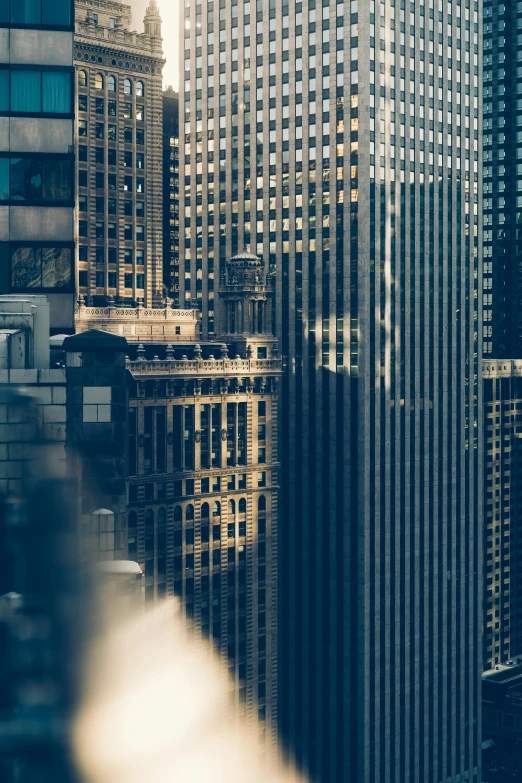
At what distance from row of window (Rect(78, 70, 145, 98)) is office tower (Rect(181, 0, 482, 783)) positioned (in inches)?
656

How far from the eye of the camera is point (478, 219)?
19950 cm

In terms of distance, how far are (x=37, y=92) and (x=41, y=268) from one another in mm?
5537

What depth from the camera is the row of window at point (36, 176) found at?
4338 centimetres

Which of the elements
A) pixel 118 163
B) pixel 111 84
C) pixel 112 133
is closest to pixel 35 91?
pixel 112 133

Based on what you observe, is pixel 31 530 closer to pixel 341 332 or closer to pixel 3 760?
pixel 3 760

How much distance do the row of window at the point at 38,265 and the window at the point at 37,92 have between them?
431 centimetres

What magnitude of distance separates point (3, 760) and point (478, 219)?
172277mm

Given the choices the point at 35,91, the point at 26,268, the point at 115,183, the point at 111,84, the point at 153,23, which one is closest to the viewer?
the point at 35,91

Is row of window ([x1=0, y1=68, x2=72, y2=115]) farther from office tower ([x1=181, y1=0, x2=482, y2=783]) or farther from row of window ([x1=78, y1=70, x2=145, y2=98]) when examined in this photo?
row of window ([x1=78, y1=70, x2=145, y2=98])

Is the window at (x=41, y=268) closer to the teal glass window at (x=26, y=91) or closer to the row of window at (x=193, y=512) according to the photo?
the teal glass window at (x=26, y=91)

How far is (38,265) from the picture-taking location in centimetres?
4488

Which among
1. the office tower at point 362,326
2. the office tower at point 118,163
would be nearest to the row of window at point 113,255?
the office tower at point 118,163

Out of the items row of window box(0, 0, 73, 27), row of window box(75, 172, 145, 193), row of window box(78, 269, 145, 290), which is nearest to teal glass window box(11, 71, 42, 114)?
row of window box(0, 0, 73, 27)

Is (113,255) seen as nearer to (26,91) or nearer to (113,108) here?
(113,108)
